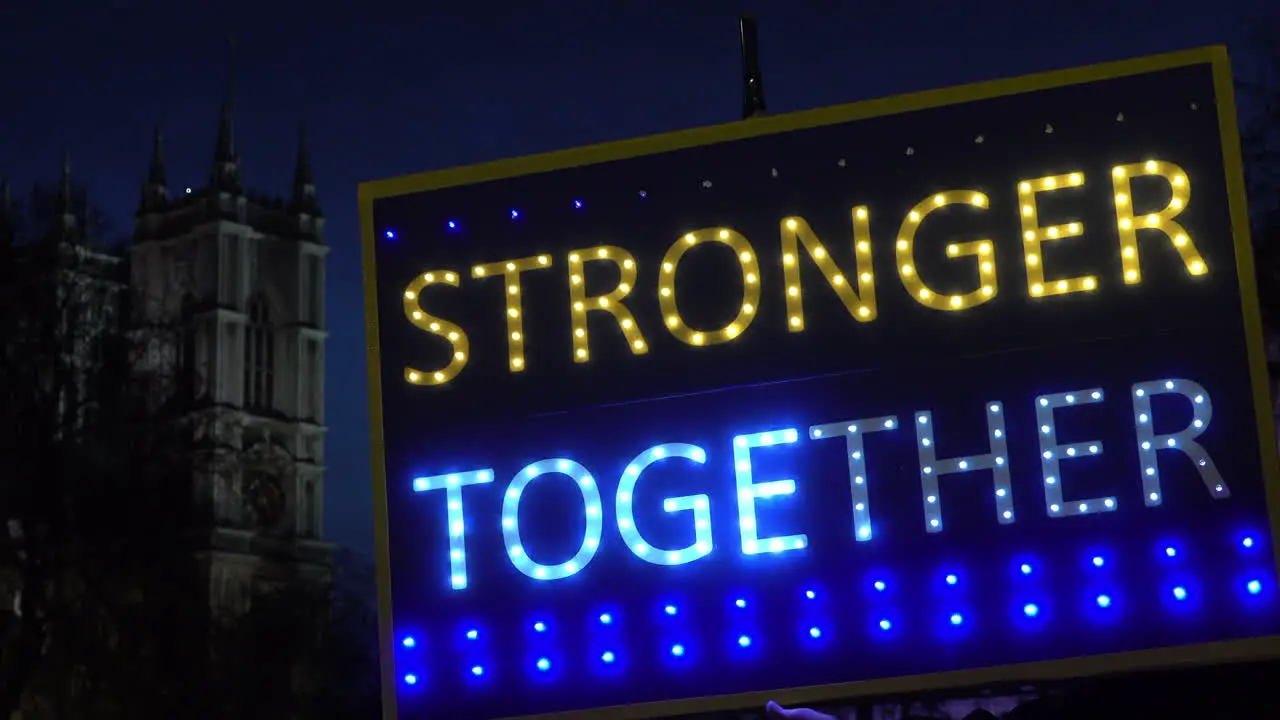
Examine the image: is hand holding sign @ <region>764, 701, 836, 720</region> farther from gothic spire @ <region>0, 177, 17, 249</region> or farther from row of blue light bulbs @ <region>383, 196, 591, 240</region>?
gothic spire @ <region>0, 177, 17, 249</region>

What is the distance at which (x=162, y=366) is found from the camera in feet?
98.5

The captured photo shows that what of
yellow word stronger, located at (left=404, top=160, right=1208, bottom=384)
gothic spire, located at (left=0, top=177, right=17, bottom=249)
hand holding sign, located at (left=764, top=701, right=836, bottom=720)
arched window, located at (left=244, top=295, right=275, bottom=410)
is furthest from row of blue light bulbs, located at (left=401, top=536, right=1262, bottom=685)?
arched window, located at (left=244, top=295, right=275, bottom=410)

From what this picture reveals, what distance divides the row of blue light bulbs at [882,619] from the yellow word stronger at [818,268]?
2.83 ft

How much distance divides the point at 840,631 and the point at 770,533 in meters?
0.39

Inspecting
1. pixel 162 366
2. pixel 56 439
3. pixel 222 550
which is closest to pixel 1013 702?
pixel 56 439

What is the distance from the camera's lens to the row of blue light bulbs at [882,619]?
5785 mm

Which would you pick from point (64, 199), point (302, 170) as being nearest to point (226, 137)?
point (302, 170)

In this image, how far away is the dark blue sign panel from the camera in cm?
589

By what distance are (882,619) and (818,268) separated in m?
1.17

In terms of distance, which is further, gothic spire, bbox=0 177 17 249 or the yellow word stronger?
gothic spire, bbox=0 177 17 249

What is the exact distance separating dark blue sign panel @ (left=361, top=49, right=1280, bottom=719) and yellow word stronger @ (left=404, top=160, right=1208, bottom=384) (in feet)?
0.03

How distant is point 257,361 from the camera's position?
101750 millimetres

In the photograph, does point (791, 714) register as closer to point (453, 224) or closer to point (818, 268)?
point (818, 268)

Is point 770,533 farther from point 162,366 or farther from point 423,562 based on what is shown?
point 162,366
